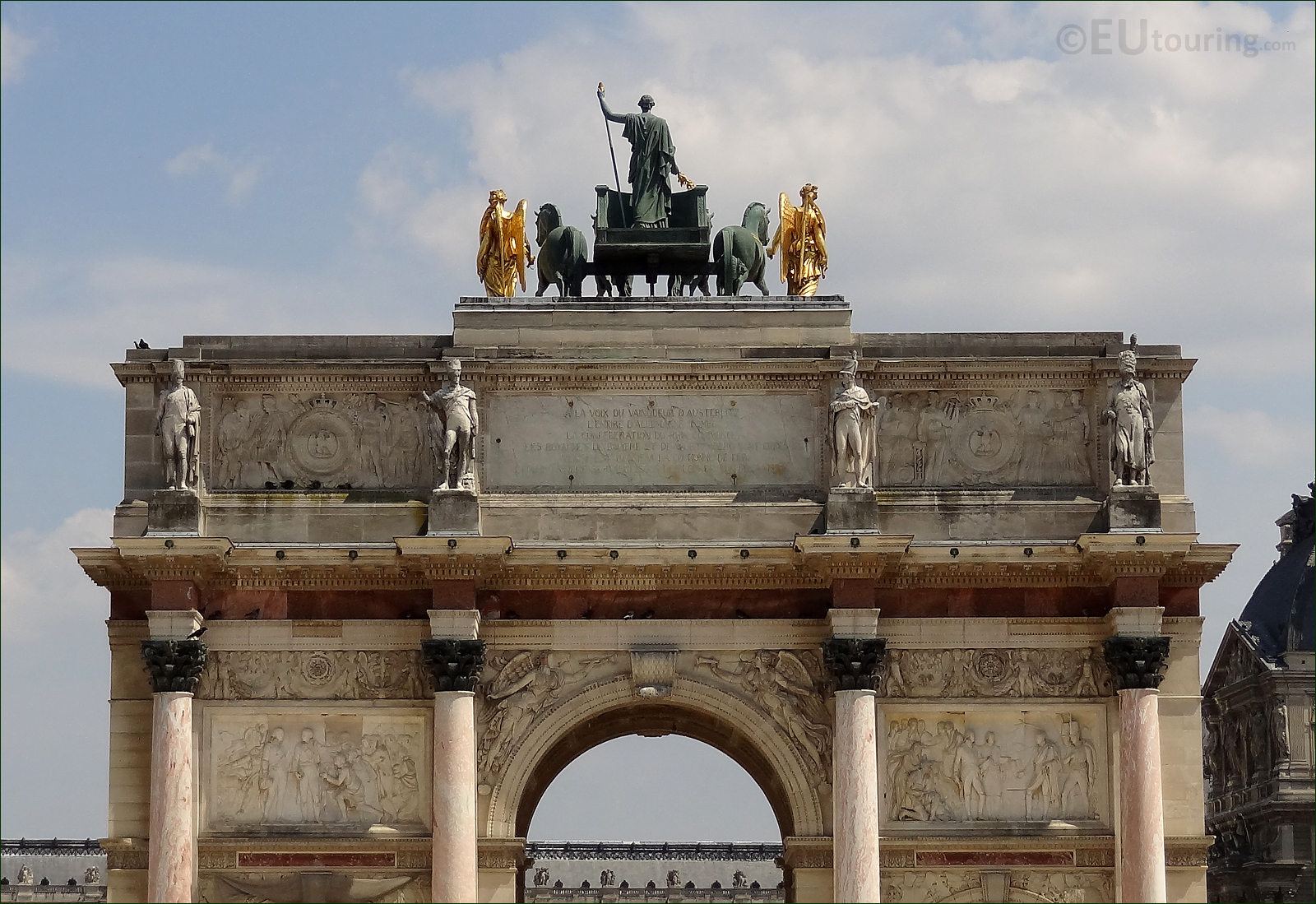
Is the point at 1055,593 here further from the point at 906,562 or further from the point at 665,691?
the point at 665,691

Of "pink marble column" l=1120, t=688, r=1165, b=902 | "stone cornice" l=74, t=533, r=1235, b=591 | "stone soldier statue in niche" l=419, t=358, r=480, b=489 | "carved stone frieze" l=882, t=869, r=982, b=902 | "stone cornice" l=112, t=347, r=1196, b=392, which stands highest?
"stone cornice" l=112, t=347, r=1196, b=392

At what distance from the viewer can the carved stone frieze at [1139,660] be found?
4300 centimetres

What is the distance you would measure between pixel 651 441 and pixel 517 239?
4136mm

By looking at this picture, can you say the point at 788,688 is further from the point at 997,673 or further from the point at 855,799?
the point at 997,673

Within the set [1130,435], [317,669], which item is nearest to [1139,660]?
[1130,435]

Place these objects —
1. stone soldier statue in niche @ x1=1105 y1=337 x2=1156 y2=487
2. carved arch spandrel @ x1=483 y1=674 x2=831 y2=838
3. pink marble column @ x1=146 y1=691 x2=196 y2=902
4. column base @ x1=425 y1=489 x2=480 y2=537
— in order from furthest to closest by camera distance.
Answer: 1. stone soldier statue in niche @ x1=1105 y1=337 x2=1156 y2=487
2. carved arch spandrel @ x1=483 y1=674 x2=831 y2=838
3. column base @ x1=425 y1=489 x2=480 y2=537
4. pink marble column @ x1=146 y1=691 x2=196 y2=902

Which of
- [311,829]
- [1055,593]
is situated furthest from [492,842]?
[1055,593]

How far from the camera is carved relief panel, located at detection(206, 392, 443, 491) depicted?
146 feet

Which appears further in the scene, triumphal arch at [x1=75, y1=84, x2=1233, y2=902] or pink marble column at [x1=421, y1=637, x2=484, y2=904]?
triumphal arch at [x1=75, y1=84, x2=1233, y2=902]

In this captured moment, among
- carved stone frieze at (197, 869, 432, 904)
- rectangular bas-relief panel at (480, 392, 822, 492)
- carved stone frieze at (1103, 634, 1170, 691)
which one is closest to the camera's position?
carved stone frieze at (197, 869, 432, 904)

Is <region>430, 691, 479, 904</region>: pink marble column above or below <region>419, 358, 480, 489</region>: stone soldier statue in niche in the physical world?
below

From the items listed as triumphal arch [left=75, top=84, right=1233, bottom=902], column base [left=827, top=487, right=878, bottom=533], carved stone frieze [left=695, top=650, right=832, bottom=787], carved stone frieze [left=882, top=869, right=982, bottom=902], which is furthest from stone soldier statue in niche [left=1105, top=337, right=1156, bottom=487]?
carved stone frieze [left=882, top=869, right=982, bottom=902]

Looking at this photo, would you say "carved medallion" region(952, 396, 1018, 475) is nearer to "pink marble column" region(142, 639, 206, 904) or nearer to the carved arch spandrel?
the carved arch spandrel

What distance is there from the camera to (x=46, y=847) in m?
74.1
